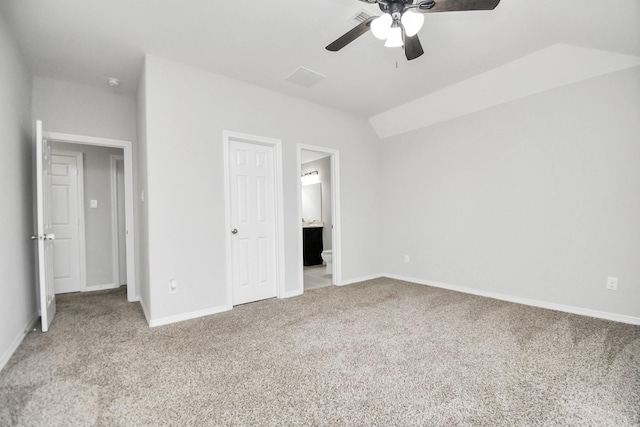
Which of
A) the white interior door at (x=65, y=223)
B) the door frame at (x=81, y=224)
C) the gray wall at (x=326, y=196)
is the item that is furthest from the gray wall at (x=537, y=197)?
the white interior door at (x=65, y=223)

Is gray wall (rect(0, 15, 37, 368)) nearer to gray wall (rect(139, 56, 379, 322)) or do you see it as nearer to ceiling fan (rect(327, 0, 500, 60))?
gray wall (rect(139, 56, 379, 322))

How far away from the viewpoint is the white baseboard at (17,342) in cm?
209

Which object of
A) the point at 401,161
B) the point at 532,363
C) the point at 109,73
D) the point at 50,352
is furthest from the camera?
the point at 401,161

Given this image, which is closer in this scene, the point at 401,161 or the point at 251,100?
the point at 251,100

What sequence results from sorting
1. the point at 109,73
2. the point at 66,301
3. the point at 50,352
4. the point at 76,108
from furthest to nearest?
the point at 66,301
the point at 76,108
the point at 109,73
the point at 50,352

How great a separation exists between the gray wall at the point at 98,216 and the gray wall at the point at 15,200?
1.21 m

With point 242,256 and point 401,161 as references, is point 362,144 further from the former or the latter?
point 242,256

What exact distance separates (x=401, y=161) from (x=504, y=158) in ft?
4.81

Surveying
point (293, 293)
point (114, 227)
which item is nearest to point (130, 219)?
point (114, 227)

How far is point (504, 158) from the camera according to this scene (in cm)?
355

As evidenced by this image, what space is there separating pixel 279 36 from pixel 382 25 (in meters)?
1.11

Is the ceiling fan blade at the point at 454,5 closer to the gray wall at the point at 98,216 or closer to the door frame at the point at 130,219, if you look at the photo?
the door frame at the point at 130,219

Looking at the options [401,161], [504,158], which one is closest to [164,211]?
[401,161]

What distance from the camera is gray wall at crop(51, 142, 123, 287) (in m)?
4.25
